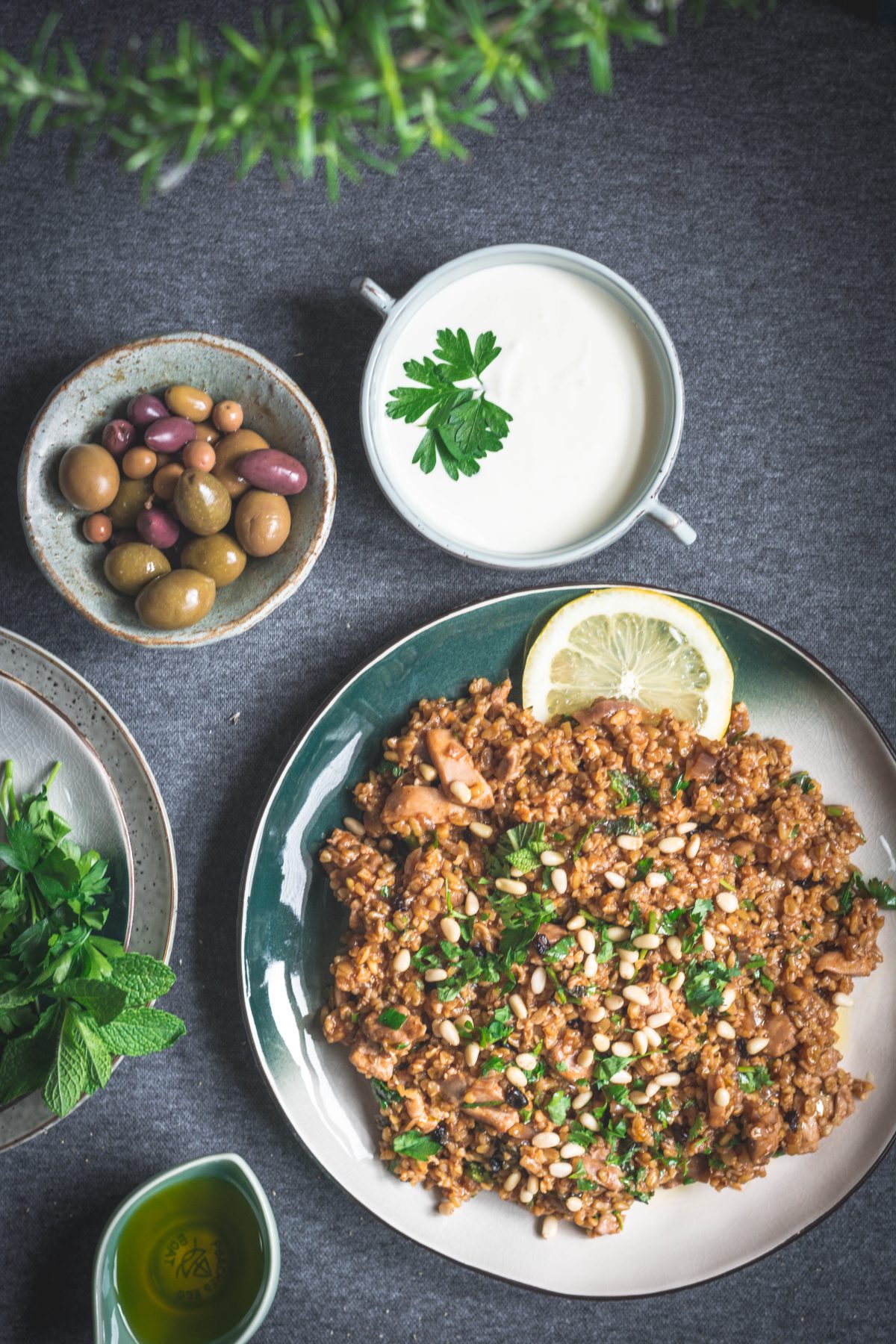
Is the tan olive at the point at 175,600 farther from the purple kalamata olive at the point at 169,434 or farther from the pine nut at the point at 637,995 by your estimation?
the pine nut at the point at 637,995

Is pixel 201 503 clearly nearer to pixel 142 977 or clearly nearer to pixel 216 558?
pixel 216 558

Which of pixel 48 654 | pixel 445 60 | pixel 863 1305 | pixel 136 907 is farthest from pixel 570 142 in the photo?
pixel 863 1305

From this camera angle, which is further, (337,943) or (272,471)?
→ (337,943)

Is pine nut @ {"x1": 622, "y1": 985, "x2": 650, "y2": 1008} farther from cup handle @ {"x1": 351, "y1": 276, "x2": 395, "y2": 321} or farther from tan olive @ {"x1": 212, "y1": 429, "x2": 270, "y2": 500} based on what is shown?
cup handle @ {"x1": 351, "y1": 276, "x2": 395, "y2": 321}

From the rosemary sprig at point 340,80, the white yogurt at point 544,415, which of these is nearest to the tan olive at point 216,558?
the white yogurt at point 544,415

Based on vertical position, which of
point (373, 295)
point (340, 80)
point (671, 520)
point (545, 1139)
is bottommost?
point (545, 1139)

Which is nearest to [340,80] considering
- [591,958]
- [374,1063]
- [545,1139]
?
[591,958]

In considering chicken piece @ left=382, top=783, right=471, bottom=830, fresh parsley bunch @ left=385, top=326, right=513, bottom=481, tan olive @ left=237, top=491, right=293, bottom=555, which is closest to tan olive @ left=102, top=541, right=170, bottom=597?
tan olive @ left=237, top=491, right=293, bottom=555
